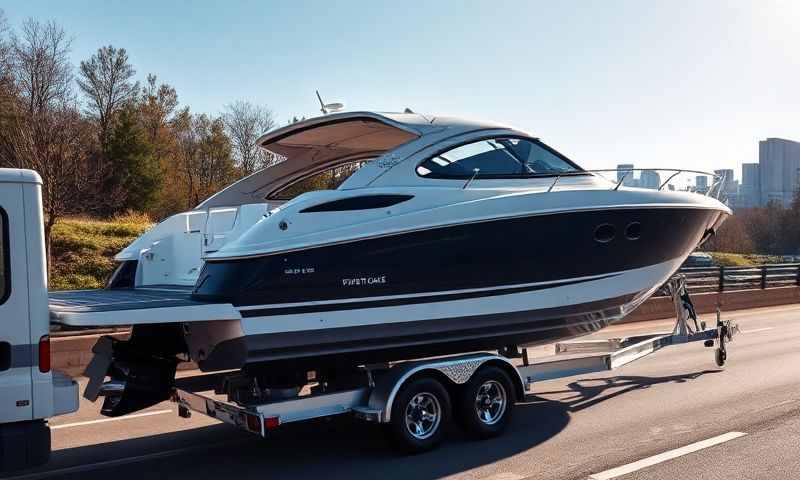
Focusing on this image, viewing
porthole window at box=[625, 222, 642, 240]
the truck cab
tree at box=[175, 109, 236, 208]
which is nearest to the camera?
the truck cab

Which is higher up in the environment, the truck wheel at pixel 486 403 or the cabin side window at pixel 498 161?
the cabin side window at pixel 498 161

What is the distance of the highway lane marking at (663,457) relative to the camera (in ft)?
20.2

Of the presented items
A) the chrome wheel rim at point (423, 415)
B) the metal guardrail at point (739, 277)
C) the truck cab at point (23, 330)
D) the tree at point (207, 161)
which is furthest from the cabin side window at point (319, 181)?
the tree at point (207, 161)

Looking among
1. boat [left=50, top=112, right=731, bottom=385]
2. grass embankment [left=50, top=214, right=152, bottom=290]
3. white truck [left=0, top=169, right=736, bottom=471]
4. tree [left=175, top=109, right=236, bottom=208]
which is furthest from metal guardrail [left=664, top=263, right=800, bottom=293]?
tree [left=175, top=109, right=236, bottom=208]

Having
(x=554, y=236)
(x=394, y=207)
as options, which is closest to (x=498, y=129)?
(x=554, y=236)

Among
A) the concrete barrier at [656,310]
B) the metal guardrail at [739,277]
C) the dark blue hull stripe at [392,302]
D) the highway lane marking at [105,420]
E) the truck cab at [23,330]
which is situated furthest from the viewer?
the metal guardrail at [739,277]

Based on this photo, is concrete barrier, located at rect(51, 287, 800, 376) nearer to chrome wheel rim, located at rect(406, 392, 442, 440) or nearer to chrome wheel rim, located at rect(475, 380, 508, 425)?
chrome wheel rim, located at rect(406, 392, 442, 440)

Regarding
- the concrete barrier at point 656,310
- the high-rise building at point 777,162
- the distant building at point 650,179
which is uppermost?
the high-rise building at point 777,162

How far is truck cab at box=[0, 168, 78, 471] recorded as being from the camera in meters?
5.14

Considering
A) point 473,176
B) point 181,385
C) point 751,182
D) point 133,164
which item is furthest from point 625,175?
point 751,182

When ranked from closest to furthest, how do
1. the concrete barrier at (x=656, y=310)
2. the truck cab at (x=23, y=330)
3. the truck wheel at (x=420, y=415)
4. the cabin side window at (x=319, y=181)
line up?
the truck cab at (x=23, y=330)
the truck wheel at (x=420, y=415)
the cabin side window at (x=319, y=181)
the concrete barrier at (x=656, y=310)

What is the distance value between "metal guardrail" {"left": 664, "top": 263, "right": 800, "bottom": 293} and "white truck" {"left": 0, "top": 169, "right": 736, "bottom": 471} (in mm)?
14272

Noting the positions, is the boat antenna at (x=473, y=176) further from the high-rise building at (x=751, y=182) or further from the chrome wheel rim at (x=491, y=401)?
the high-rise building at (x=751, y=182)

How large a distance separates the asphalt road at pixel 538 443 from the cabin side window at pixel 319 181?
9.78ft
